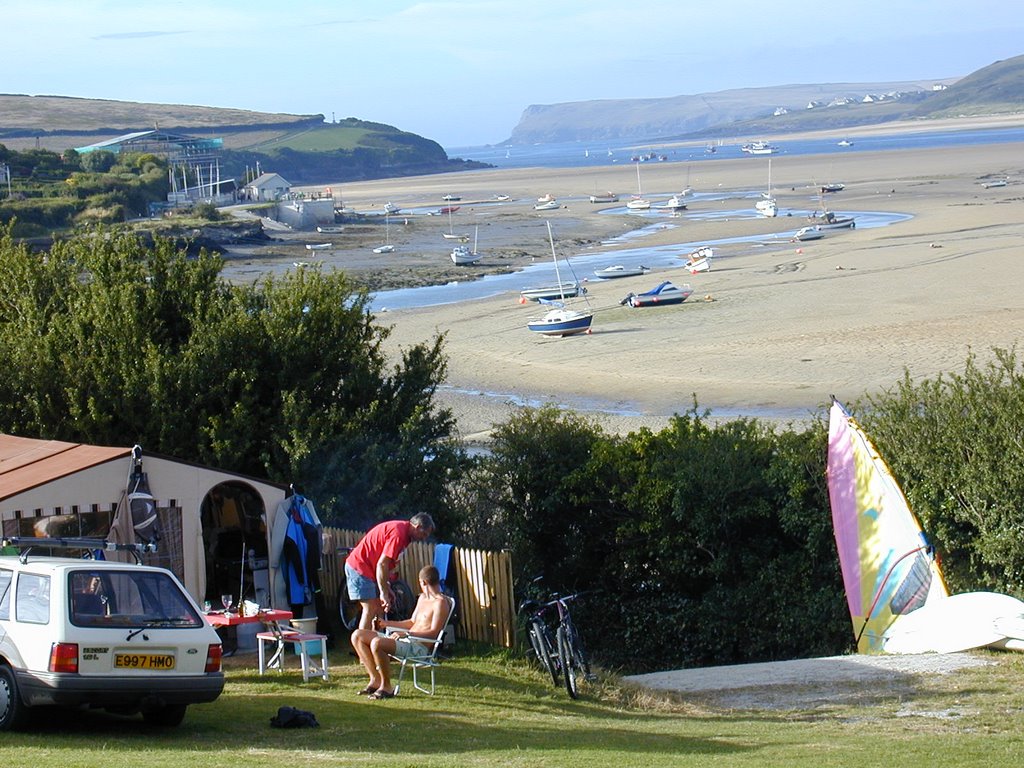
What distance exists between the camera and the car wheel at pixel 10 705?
8953mm

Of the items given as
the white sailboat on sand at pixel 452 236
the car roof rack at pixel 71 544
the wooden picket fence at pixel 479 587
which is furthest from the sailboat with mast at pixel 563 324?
the white sailboat on sand at pixel 452 236

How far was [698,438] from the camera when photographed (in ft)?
56.0

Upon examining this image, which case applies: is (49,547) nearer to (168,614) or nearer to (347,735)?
(168,614)

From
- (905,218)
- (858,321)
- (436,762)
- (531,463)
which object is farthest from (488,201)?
(436,762)

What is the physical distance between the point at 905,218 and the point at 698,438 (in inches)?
2687

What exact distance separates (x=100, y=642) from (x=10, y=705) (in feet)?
2.61

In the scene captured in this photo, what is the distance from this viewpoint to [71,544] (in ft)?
37.2

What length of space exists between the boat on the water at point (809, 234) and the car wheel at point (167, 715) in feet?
217

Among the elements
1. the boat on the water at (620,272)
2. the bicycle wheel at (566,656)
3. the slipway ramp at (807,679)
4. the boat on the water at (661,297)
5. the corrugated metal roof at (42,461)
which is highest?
the boat on the water at (620,272)

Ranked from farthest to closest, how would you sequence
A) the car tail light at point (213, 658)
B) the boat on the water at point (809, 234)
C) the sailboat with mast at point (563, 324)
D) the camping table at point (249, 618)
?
the boat on the water at point (809, 234)
the sailboat with mast at point (563, 324)
the camping table at point (249, 618)
the car tail light at point (213, 658)

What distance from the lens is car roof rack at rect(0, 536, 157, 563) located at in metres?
10.8

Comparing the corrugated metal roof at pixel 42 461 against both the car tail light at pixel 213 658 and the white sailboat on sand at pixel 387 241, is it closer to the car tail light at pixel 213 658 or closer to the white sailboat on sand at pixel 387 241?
the car tail light at pixel 213 658

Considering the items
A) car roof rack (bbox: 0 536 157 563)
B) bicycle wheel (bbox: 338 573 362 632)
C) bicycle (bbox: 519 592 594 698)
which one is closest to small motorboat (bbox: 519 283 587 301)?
bicycle wheel (bbox: 338 573 362 632)

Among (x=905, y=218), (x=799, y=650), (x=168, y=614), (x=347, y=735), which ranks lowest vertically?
(x=799, y=650)
